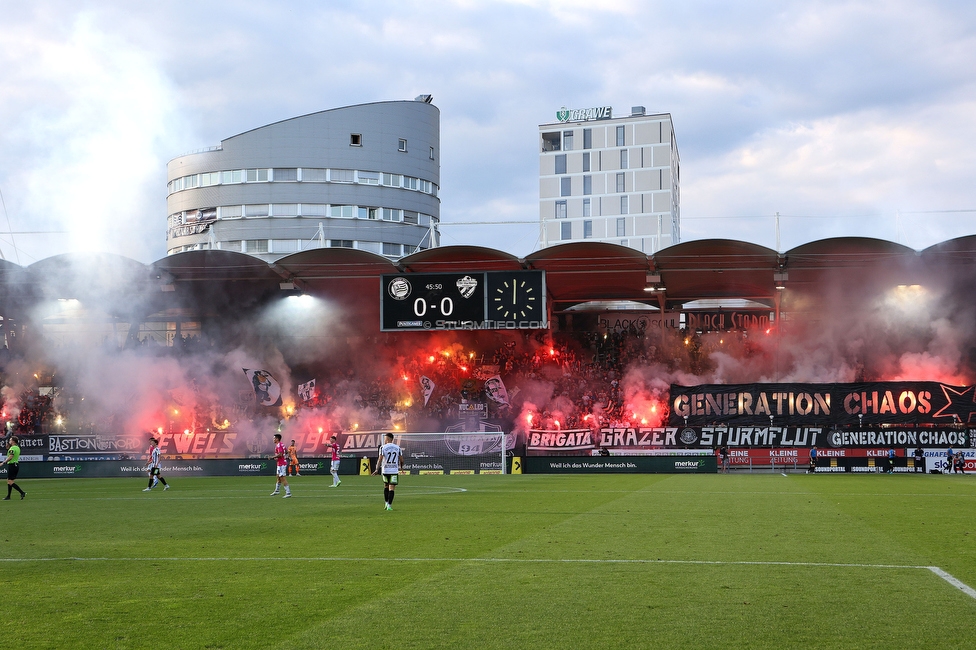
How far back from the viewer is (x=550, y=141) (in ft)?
375

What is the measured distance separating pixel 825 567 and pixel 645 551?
8.44 ft

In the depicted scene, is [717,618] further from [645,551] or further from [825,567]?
[645,551]

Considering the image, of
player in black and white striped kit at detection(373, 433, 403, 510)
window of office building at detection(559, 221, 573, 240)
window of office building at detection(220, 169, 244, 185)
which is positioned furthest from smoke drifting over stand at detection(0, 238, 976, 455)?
window of office building at detection(559, 221, 573, 240)

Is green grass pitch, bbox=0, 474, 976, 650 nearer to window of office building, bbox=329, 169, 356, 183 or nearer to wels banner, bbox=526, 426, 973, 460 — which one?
wels banner, bbox=526, 426, 973, 460

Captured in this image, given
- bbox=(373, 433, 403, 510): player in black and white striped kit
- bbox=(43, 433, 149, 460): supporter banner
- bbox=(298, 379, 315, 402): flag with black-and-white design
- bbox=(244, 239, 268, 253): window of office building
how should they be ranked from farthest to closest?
bbox=(244, 239, 268, 253): window of office building, bbox=(298, 379, 315, 402): flag with black-and-white design, bbox=(43, 433, 149, 460): supporter banner, bbox=(373, 433, 403, 510): player in black and white striped kit

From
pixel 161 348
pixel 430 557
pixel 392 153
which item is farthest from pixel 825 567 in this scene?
pixel 392 153

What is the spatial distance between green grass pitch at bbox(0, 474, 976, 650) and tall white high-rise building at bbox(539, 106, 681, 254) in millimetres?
89720

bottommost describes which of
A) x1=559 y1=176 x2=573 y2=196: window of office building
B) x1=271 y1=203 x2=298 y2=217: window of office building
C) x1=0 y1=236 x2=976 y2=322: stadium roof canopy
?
x1=0 y1=236 x2=976 y2=322: stadium roof canopy

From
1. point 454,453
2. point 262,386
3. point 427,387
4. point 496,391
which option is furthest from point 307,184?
point 454,453

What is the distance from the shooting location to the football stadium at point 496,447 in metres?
9.12

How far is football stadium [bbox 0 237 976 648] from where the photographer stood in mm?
9125

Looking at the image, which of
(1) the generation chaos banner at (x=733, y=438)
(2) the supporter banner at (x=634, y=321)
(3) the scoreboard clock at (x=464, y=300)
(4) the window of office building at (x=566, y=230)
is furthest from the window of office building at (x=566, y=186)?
(3) the scoreboard clock at (x=464, y=300)

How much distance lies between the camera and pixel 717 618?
8.48 metres

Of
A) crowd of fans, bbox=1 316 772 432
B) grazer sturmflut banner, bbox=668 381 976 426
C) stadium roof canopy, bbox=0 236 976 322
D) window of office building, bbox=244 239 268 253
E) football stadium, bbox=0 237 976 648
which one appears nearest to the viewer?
football stadium, bbox=0 237 976 648
